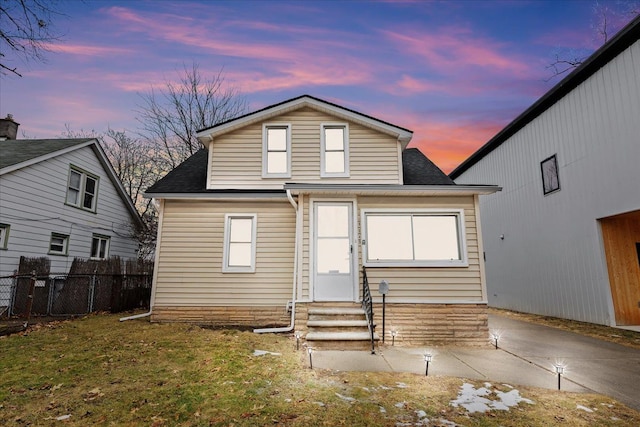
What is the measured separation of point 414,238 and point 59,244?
516 inches

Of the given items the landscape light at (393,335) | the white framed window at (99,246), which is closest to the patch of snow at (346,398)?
the landscape light at (393,335)

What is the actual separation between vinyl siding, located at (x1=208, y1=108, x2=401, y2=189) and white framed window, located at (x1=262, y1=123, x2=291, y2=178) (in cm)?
13

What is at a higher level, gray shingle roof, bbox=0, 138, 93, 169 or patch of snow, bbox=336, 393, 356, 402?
gray shingle roof, bbox=0, 138, 93, 169

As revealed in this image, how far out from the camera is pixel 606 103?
9250 mm

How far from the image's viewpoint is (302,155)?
9.62m

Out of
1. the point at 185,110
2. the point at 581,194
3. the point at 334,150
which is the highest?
the point at 185,110

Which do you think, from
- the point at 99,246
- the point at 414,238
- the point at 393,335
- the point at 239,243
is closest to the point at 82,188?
the point at 99,246

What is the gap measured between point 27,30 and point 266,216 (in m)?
5.80

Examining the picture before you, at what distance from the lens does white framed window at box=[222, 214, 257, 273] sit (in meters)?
8.63

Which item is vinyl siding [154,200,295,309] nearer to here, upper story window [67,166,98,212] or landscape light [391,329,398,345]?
landscape light [391,329,398,345]

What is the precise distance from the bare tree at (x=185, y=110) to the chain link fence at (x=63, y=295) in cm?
1225

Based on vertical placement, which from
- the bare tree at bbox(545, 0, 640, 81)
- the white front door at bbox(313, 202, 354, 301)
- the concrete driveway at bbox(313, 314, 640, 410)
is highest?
the bare tree at bbox(545, 0, 640, 81)

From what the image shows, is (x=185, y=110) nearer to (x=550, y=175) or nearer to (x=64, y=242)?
(x=64, y=242)

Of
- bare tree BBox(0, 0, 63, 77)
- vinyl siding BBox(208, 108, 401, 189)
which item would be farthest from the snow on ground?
bare tree BBox(0, 0, 63, 77)
